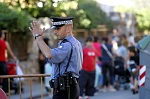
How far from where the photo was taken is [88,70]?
14.1 metres

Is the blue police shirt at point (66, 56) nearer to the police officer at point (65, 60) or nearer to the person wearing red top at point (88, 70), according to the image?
the police officer at point (65, 60)

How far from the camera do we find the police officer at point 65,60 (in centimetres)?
677

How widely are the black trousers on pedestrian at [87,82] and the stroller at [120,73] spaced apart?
11.4 ft

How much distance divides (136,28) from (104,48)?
18322 mm

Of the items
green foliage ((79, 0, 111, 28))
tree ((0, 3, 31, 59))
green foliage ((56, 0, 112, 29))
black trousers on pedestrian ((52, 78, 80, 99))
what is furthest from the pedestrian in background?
black trousers on pedestrian ((52, 78, 80, 99))

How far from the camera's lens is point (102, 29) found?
93.4ft

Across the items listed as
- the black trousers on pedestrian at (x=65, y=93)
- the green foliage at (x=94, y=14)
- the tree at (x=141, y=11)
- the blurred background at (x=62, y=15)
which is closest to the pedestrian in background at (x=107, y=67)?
the blurred background at (x=62, y=15)

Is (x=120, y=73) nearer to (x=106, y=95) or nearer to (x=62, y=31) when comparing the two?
(x=106, y=95)

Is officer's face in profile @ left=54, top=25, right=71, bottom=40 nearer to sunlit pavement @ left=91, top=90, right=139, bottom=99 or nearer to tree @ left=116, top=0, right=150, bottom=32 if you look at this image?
sunlit pavement @ left=91, top=90, right=139, bottom=99

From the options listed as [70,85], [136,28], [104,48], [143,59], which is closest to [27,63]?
[104,48]

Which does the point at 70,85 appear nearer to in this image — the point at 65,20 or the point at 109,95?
the point at 65,20

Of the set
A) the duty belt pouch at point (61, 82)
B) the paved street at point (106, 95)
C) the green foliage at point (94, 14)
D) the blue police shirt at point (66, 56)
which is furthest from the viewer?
the green foliage at point (94, 14)

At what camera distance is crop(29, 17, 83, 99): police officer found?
267 inches

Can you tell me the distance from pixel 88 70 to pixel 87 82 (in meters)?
0.36
